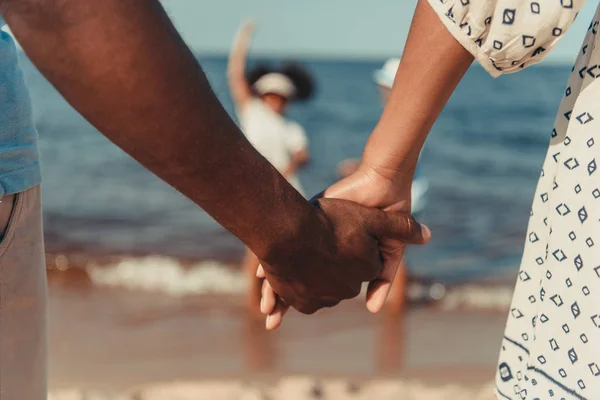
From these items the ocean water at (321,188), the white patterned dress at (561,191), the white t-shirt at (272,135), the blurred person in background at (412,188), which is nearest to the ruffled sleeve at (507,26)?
the white patterned dress at (561,191)

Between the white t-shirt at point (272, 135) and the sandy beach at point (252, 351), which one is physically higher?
the white t-shirt at point (272, 135)

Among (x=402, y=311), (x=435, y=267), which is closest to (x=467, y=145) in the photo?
(x=435, y=267)

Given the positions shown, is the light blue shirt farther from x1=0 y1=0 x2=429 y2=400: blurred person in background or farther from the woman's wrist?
the woman's wrist

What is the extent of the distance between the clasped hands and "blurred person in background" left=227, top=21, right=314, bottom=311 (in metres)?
3.20

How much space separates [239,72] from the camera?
19.7 feet

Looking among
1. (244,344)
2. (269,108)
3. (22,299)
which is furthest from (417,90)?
(269,108)

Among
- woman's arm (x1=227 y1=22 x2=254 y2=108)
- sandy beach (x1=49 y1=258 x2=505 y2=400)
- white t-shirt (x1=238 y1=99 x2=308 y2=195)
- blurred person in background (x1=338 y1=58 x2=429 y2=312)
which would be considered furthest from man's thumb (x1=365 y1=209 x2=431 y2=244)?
woman's arm (x1=227 y1=22 x2=254 y2=108)

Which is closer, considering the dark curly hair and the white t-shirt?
the white t-shirt

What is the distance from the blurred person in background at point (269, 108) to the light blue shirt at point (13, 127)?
3.50m

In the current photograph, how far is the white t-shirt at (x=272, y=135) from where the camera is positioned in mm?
5441

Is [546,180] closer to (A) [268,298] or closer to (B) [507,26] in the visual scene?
(B) [507,26]

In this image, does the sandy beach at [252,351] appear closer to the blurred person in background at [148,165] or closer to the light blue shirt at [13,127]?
the blurred person in background at [148,165]

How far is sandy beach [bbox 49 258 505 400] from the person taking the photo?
3.92 metres

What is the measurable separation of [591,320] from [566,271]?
10 centimetres
